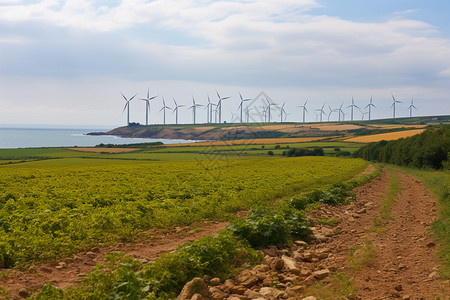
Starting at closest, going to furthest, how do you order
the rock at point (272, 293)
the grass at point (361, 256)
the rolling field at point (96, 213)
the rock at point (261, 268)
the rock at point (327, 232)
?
the rock at point (272, 293)
the rock at point (261, 268)
the grass at point (361, 256)
the rolling field at point (96, 213)
the rock at point (327, 232)

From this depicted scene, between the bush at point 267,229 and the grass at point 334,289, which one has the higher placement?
the bush at point 267,229

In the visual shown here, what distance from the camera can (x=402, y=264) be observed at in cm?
936

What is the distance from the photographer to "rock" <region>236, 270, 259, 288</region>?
8.09 metres

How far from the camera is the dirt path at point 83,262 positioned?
7.82 m

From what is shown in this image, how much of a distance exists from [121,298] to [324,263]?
5.50 meters

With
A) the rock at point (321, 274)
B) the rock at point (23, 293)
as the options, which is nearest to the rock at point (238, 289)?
the rock at point (321, 274)

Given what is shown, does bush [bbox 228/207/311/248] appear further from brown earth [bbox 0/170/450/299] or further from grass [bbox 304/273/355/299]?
grass [bbox 304/273/355/299]

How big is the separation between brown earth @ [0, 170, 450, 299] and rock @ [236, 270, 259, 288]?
15 centimetres

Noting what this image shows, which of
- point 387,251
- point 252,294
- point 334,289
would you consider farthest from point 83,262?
point 387,251

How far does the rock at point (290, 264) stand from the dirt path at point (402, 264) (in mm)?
1355

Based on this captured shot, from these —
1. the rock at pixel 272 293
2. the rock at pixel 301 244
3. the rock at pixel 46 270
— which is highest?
the rock at pixel 46 270

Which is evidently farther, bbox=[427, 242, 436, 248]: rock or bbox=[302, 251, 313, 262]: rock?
bbox=[427, 242, 436, 248]: rock

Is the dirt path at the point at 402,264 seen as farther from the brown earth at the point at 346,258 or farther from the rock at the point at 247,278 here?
the rock at the point at 247,278

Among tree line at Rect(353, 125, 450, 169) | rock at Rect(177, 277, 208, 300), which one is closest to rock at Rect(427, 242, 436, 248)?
rock at Rect(177, 277, 208, 300)
